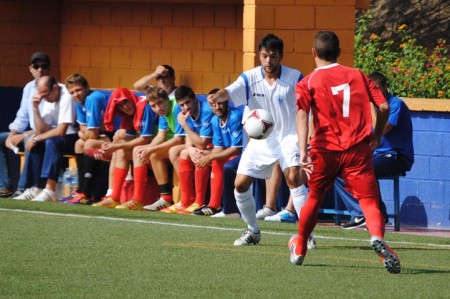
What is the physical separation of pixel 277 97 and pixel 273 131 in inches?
12.4

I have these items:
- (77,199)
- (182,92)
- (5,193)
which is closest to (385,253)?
(182,92)

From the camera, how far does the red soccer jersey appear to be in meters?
10.1

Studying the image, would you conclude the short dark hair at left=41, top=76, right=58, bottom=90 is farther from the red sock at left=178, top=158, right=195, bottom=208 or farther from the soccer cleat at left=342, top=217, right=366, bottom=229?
the soccer cleat at left=342, top=217, right=366, bottom=229

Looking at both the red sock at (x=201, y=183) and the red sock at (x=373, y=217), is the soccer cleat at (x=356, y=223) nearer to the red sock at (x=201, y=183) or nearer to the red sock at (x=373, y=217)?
the red sock at (x=201, y=183)

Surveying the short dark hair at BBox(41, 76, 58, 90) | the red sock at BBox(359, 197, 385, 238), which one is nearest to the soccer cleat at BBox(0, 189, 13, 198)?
the short dark hair at BBox(41, 76, 58, 90)

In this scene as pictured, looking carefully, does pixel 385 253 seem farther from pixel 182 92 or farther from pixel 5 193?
pixel 5 193

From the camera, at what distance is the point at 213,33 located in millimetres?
18656

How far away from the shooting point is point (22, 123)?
18.1 metres

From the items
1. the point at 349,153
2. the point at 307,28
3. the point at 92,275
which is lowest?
the point at 92,275

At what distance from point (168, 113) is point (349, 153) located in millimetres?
6400

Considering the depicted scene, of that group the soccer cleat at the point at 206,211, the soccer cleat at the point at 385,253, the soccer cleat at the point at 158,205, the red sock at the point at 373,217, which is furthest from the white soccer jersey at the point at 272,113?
the soccer cleat at the point at 158,205

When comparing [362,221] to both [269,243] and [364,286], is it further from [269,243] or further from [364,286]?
[364,286]

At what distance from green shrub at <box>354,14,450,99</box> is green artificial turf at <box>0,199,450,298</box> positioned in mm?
4358

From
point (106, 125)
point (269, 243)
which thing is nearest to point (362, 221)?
point (269, 243)
